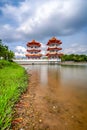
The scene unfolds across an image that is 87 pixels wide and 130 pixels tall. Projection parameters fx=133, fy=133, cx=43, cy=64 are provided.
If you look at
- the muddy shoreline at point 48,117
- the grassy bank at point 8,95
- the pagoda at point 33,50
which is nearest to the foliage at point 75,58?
the pagoda at point 33,50

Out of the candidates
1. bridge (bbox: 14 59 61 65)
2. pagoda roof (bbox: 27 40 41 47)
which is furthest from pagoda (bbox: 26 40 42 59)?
bridge (bbox: 14 59 61 65)

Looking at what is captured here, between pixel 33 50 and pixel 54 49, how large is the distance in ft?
28.6

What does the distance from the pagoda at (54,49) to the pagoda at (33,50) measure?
4.20 metres

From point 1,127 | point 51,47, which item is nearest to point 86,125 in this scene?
point 1,127

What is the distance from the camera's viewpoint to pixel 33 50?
5444 cm

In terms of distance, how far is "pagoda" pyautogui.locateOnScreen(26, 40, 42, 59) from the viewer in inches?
2120

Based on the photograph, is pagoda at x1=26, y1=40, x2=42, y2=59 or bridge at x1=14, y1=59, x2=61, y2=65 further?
pagoda at x1=26, y1=40, x2=42, y2=59

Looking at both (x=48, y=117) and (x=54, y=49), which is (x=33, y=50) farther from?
(x=48, y=117)

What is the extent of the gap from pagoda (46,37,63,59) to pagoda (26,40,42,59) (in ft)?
13.8

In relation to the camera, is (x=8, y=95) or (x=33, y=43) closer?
(x=8, y=95)

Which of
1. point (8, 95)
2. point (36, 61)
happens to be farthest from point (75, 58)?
point (8, 95)

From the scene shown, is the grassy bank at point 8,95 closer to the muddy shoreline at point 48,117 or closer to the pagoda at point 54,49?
the muddy shoreline at point 48,117

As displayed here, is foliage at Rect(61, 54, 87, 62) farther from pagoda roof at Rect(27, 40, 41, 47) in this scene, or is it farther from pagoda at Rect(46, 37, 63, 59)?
pagoda roof at Rect(27, 40, 41, 47)

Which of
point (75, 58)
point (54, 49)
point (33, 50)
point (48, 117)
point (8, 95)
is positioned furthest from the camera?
point (33, 50)
